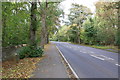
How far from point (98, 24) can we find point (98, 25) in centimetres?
43

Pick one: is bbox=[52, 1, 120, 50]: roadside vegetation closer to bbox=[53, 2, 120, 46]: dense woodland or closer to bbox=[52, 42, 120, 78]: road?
bbox=[53, 2, 120, 46]: dense woodland

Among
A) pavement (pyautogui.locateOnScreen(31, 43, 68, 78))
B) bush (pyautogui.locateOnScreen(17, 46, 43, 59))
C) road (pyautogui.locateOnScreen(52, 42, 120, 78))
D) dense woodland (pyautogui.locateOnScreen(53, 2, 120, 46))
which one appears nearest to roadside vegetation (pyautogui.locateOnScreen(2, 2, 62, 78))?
bush (pyautogui.locateOnScreen(17, 46, 43, 59))

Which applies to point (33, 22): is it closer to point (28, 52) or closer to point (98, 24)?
point (28, 52)

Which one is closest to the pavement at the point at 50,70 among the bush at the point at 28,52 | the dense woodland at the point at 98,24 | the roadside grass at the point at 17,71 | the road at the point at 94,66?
the roadside grass at the point at 17,71

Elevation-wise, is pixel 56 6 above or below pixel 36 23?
above

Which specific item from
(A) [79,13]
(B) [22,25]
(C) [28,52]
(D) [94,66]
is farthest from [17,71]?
(A) [79,13]

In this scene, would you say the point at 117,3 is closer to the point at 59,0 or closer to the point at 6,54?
the point at 59,0

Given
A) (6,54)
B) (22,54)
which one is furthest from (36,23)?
(6,54)

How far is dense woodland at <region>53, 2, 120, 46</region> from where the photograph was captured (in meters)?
28.8

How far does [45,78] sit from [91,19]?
4555cm

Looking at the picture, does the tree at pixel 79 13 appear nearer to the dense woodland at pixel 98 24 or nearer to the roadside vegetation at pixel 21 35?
the dense woodland at pixel 98 24

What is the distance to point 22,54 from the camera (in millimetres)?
14234

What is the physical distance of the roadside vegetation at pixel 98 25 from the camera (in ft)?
96.9

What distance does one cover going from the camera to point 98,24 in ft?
131
